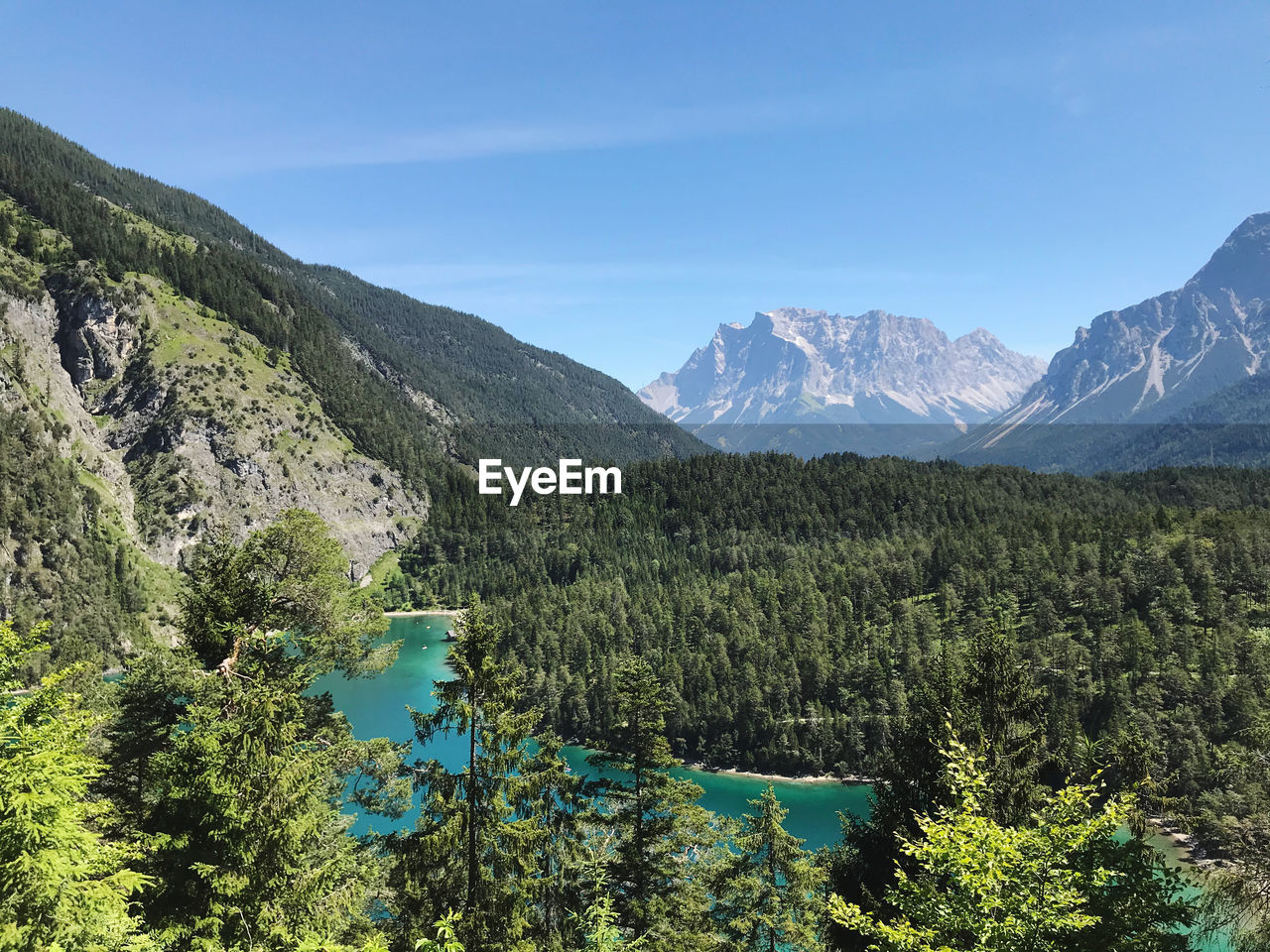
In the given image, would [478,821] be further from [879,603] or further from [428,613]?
[428,613]

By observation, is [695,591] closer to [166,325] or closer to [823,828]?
[823,828]

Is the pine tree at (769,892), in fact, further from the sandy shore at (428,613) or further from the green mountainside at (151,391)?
the sandy shore at (428,613)

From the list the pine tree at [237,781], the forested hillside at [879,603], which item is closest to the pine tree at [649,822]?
the pine tree at [237,781]

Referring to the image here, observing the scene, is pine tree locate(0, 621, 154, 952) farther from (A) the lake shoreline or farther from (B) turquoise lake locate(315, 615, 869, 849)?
(A) the lake shoreline

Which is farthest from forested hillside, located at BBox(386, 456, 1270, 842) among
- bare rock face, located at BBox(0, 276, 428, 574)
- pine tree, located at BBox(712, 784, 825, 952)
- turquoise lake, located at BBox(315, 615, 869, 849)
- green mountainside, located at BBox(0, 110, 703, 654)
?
bare rock face, located at BBox(0, 276, 428, 574)

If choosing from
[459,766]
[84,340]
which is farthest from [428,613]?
[84,340]

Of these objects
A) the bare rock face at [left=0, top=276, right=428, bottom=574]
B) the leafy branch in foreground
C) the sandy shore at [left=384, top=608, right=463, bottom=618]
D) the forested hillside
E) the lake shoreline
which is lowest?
the lake shoreline
